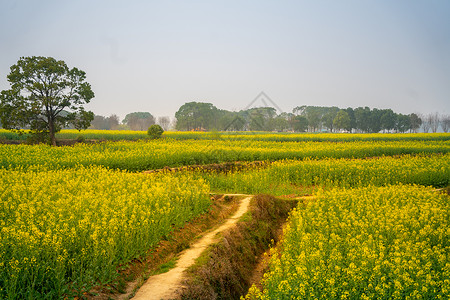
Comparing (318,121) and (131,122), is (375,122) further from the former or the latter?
(131,122)

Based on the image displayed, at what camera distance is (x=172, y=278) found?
685 centimetres

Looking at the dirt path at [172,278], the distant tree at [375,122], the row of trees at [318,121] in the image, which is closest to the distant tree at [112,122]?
the row of trees at [318,121]

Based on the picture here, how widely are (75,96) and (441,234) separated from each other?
36.6m

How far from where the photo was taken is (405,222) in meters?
8.48

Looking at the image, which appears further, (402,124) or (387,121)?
(402,124)

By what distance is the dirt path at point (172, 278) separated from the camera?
20.3ft

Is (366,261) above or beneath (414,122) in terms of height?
beneath

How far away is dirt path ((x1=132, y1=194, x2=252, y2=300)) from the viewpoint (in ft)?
20.3

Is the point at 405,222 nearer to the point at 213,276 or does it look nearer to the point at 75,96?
the point at 213,276

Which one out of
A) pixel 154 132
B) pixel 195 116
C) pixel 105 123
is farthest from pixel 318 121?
pixel 154 132

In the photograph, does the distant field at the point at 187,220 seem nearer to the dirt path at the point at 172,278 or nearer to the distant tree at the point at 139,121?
the dirt path at the point at 172,278

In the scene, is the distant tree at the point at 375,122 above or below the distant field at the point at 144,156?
above

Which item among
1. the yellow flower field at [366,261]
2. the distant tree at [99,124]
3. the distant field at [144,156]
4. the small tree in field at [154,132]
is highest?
the distant tree at [99,124]

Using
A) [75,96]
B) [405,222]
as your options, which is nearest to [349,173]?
[405,222]
